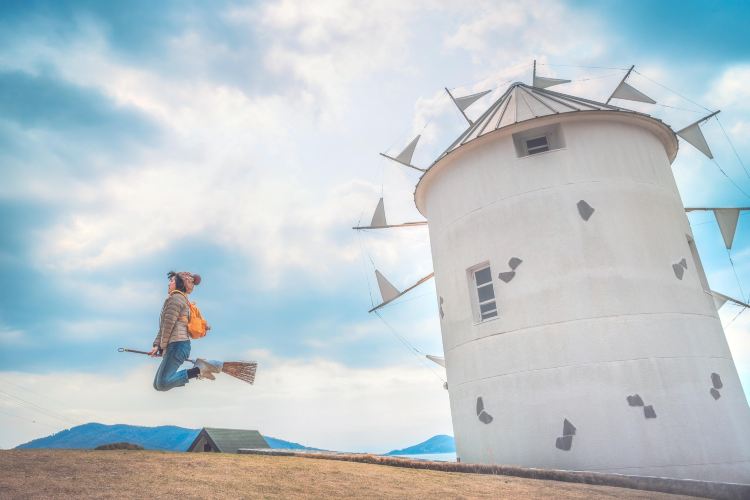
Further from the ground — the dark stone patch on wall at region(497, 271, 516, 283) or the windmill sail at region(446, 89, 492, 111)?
the windmill sail at region(446, 89, 492, 111)

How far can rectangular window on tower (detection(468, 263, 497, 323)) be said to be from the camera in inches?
524

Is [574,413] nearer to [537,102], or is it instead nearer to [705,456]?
[705,456]

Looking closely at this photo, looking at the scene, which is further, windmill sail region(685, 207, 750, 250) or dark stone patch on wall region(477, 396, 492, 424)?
windmill sail region(685, 207, 750, 250)

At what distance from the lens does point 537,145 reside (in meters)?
14.2

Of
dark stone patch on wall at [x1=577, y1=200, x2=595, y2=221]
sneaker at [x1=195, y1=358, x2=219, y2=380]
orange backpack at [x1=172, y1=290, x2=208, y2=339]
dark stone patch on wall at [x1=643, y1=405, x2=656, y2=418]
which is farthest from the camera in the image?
dark stone patch on wall at [x1=577, y1=200, x2=595, y2=221]

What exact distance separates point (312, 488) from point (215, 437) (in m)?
9.69

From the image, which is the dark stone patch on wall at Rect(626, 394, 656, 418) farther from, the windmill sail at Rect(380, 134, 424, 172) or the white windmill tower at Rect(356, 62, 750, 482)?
the windmill sail at Rect(380, 134, 424, 172)

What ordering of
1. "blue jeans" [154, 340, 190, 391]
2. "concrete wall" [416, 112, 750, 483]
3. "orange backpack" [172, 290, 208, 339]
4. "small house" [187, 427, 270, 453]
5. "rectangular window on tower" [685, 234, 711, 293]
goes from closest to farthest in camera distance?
"blue jeans" [154, 340, 190, 391] < "orange backpack" [172, 290, 208, 339] < "concrete wall" [416, 112, 750, 483] < "rectangular window on tower" [685, 234, 711, 293] < "small house" [187, 427, 270, 453]

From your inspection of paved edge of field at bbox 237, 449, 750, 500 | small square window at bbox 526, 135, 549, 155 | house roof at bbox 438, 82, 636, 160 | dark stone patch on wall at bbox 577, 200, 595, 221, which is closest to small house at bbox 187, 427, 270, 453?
paved edge of field at bbox 237, 449, 750, 500

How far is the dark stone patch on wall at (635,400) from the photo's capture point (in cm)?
1089

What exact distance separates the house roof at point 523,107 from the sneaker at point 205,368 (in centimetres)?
994

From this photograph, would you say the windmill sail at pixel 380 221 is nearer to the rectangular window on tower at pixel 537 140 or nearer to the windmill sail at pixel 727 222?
the rectangular window on tower at pixel 537 140

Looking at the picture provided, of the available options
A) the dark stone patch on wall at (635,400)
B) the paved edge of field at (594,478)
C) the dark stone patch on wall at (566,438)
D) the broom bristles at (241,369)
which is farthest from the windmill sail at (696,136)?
the broom bristles at (241,369)

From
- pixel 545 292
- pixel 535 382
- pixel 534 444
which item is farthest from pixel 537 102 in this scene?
pixel 534 444
